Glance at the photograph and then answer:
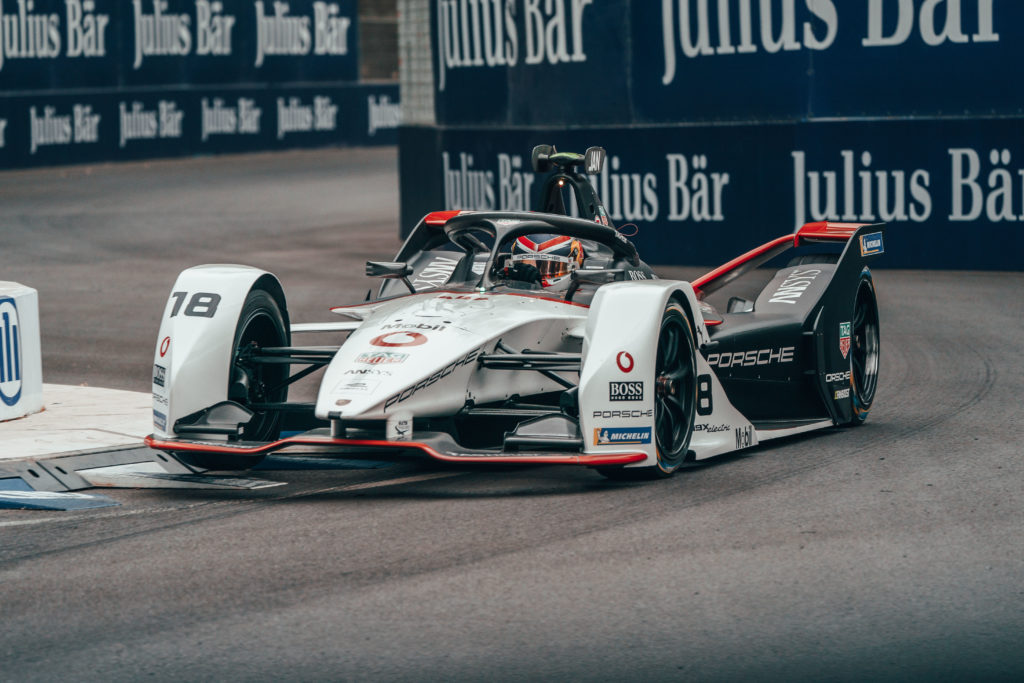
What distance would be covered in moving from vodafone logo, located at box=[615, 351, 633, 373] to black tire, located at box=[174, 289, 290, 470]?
70.7 inches

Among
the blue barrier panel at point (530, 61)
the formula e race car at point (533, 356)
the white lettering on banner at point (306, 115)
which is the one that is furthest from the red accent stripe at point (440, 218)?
the white lettering on banner at point (306, 115)

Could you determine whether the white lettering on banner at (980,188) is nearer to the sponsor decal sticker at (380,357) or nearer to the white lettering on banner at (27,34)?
the sponsor decal sticker at (380,357)

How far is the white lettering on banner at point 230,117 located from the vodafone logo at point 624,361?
28.9 metres

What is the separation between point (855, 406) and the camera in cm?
967

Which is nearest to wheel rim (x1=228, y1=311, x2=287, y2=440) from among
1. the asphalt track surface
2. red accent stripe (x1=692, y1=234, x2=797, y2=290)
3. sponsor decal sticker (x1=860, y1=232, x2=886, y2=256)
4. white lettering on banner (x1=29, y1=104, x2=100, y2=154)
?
the asphalt track surface

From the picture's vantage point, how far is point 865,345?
10156 mm

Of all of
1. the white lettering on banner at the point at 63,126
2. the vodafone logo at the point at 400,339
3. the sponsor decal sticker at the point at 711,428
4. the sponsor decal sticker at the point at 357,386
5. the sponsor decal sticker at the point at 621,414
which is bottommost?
the sponsor decal sticker at the point at 711,428

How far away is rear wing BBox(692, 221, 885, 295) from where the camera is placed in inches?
391

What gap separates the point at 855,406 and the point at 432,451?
3219 mm

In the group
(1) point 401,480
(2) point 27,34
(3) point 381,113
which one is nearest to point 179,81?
(2) point 27,34

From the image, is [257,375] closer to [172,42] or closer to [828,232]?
[828,232]

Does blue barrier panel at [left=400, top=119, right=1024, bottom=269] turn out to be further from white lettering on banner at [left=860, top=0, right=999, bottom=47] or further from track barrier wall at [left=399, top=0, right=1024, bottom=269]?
white lettering on banner at [left=860, top=0, right=999, bottom=47]

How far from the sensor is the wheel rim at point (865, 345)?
32.6ft

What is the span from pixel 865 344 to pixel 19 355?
5.19 meters
